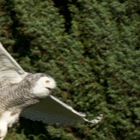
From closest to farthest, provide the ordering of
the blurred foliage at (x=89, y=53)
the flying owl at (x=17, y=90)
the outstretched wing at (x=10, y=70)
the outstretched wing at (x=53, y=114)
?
the flying owl at (x=17, y=90), the outstretched wing at (x=10, y=70), the outstretched wing at (x=53, y=114), the blurred foliage at (x=89, y=53)

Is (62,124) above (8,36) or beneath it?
beneath

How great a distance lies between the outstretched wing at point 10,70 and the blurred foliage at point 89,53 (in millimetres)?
1035

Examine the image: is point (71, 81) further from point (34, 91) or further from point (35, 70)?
point (34, 91)

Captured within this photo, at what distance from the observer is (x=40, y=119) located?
9602 mm

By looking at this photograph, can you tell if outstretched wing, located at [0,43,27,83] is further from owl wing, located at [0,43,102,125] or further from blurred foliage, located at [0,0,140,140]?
blurred foliage, located at [0,0,140,140]

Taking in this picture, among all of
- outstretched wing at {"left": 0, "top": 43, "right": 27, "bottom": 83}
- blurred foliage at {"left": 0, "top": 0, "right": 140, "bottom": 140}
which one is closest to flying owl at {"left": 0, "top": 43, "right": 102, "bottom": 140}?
outstretched wing at {"left": 0, "top": 43, "right": 27, "bottom": 83}

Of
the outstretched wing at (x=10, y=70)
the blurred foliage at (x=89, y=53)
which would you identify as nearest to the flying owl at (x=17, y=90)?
the outstretched wing at (x=10, y=70)

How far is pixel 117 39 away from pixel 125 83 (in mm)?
430

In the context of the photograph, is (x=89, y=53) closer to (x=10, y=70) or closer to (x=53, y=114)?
(x=53, y=114)

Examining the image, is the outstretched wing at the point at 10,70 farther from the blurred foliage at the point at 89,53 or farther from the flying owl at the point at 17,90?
the blurred foliage at the point at 89,53

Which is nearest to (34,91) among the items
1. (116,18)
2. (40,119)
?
(40,119)

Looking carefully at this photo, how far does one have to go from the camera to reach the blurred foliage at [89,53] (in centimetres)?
978

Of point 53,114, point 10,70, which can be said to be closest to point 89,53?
point 53,114

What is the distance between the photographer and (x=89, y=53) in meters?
10.0
